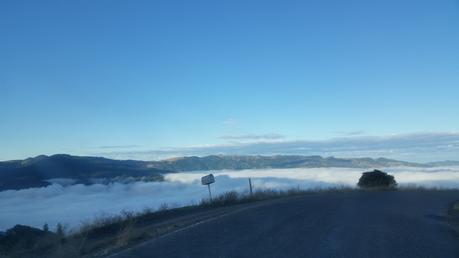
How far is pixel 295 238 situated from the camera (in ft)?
46.7

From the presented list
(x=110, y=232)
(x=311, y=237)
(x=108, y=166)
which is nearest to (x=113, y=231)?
(x=110, y=232)

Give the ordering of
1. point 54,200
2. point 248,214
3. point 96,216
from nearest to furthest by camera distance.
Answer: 1. point 248,214
2. point 96,216
3. point 54,200

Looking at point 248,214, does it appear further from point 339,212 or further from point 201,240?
point 201,240

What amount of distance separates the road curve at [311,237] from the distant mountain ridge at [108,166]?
106242 mm

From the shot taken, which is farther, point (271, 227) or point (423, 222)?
point (423, 222)

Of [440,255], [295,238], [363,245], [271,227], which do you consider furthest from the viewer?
[271,227]

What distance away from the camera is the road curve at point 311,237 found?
12359 mm

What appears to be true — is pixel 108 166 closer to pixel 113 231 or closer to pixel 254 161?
pixel 254 161

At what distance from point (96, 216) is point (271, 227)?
1187cm

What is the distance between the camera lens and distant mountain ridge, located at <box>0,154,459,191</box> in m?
137

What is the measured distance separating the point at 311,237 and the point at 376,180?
3335 centimetres

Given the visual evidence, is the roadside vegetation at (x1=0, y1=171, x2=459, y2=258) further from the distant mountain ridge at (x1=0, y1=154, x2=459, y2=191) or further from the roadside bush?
the distant mountain ridge at (x1=0, y1=154, x2=459, y2=191)

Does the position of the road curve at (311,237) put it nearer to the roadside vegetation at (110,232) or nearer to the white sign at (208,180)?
the roadside vegetation at (110,232)

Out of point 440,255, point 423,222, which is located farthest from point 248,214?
point 440,255
